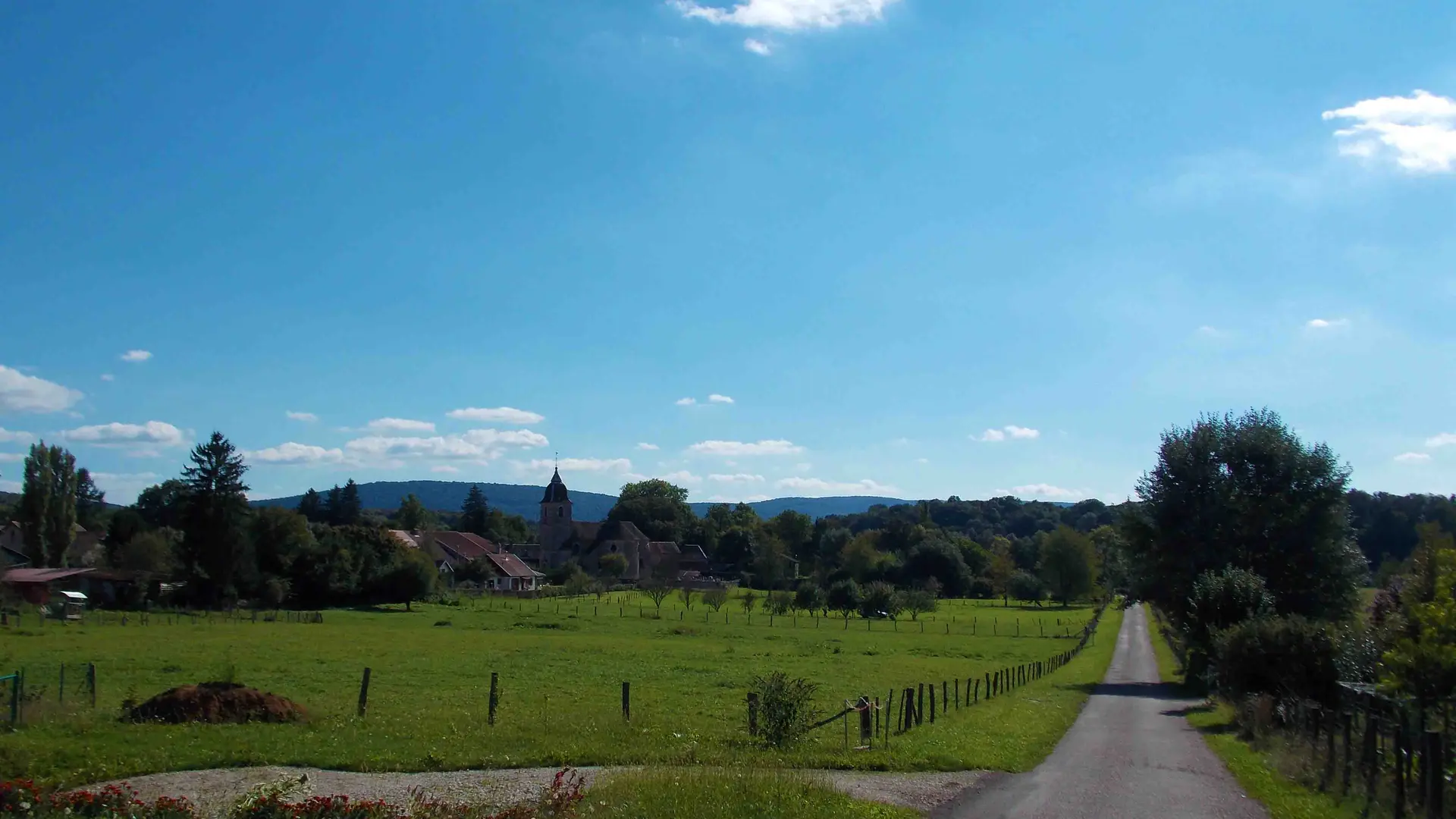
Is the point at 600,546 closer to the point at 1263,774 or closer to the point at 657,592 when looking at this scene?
the point at 657,592

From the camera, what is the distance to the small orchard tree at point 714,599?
96.7m

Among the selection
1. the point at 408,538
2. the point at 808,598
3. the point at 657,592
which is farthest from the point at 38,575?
the point at 808,598

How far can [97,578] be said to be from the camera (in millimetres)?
79688

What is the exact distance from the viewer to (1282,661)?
2728cm

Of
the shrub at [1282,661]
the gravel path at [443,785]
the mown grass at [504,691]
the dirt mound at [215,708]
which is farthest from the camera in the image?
the shrub at [1282,661]

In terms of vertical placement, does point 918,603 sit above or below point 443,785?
below

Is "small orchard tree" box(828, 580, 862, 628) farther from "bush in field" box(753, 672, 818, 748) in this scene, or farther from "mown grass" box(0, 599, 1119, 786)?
A: "bush in field" box(753, 672, 818, 748)

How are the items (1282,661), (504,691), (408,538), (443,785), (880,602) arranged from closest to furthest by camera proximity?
(443,785)
(1282,661)
(504,691)
(880,602)
(408,538)

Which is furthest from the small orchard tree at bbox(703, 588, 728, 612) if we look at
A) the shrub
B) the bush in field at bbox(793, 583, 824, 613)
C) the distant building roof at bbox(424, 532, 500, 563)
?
the shrub

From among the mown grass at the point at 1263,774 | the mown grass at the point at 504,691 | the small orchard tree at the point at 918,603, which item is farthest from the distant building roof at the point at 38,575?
the mown grass at the point at 1263,774

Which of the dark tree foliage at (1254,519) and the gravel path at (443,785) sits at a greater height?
the dark tree foliage at (1254,519)

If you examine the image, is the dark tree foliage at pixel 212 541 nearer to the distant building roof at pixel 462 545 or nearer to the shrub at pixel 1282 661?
the distant building roof at pixel 462 545

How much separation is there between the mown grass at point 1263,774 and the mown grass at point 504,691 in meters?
3.61

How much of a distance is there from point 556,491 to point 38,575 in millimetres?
91260
